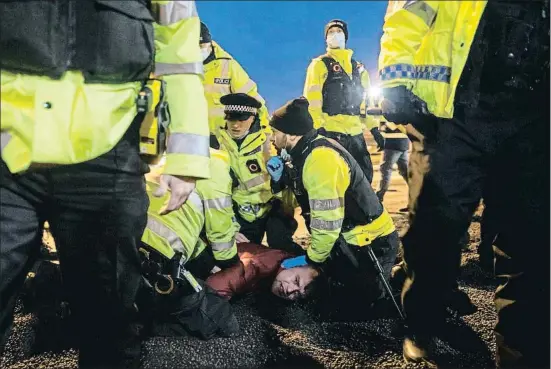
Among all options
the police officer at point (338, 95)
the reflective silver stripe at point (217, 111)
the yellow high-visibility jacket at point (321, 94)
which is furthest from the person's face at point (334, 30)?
the reflective silver stripe at point (217, 111)

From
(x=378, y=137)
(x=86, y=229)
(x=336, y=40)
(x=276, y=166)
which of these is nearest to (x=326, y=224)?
(x=276, y=166)

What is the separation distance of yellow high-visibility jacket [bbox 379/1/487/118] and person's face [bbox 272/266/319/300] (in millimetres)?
1557

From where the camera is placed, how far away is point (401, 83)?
5.76 ft

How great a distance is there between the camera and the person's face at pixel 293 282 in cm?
298

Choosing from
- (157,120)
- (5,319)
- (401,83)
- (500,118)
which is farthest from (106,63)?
(500,118)

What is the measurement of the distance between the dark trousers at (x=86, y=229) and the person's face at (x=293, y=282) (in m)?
1.51

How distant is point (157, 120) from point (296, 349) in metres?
1.39

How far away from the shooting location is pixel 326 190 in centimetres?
281

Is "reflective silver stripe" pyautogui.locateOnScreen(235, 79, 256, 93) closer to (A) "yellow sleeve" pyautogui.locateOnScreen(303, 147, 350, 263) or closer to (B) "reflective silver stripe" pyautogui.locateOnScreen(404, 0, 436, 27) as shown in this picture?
(A) "yellow sleeve" pyautogui.locateOnScreen(303, 147, 350, 263)

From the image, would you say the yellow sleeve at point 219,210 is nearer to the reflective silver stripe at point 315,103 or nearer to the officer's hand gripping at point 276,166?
the officer's hand gripping at point 276,166

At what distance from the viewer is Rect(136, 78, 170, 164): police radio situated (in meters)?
1.44

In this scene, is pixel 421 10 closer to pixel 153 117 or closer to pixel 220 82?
pixel 153 117

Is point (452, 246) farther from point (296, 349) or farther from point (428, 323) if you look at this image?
point (296, 349)

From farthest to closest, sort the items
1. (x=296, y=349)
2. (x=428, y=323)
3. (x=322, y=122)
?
1. (x=322, y=122)
2. (x=296, y=349)
3. (x=428, y=323)
